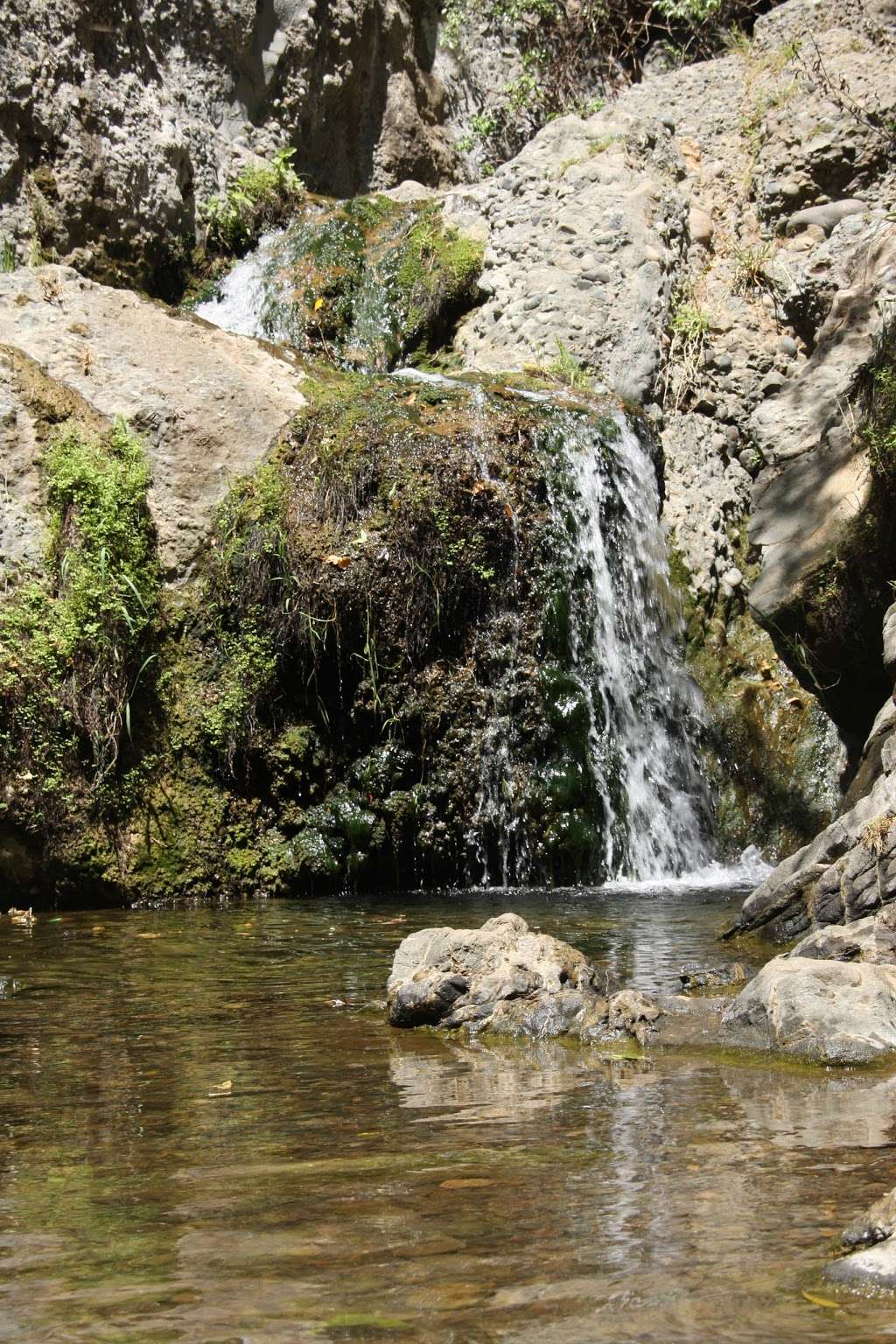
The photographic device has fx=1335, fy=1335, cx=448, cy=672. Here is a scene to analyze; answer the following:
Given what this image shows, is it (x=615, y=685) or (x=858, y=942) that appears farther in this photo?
(x=615, y=685)

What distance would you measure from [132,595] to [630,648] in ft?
12.0

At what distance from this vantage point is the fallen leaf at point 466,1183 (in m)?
2.76

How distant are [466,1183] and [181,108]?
42.7 ft

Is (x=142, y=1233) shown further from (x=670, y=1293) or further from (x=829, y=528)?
(x=829, y=528)

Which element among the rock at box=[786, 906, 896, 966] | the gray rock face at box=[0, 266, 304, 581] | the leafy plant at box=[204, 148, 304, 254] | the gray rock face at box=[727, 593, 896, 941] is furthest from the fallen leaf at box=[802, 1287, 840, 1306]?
the leafy plant at box=[204, 148, 304, 254]

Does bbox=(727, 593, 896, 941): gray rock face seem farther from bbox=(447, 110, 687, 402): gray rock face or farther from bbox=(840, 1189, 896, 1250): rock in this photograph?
bbox=(447, 110, 687, 402): gray rock face

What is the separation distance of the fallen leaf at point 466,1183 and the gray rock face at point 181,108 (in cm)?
1079

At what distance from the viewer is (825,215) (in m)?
12.8

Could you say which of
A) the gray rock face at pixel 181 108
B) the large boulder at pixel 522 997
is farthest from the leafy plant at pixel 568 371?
the large boulder at pixel 522 997

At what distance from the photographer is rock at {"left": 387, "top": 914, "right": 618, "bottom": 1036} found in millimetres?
4449

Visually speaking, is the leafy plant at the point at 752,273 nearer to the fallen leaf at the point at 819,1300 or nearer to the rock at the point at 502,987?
the rock at the point at 502,987

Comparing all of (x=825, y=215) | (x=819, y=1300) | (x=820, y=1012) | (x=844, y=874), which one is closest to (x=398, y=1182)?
(x=819, y=1300)

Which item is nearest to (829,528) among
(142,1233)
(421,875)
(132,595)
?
(421,875)

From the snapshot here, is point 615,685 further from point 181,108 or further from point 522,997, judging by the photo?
point 181,108
